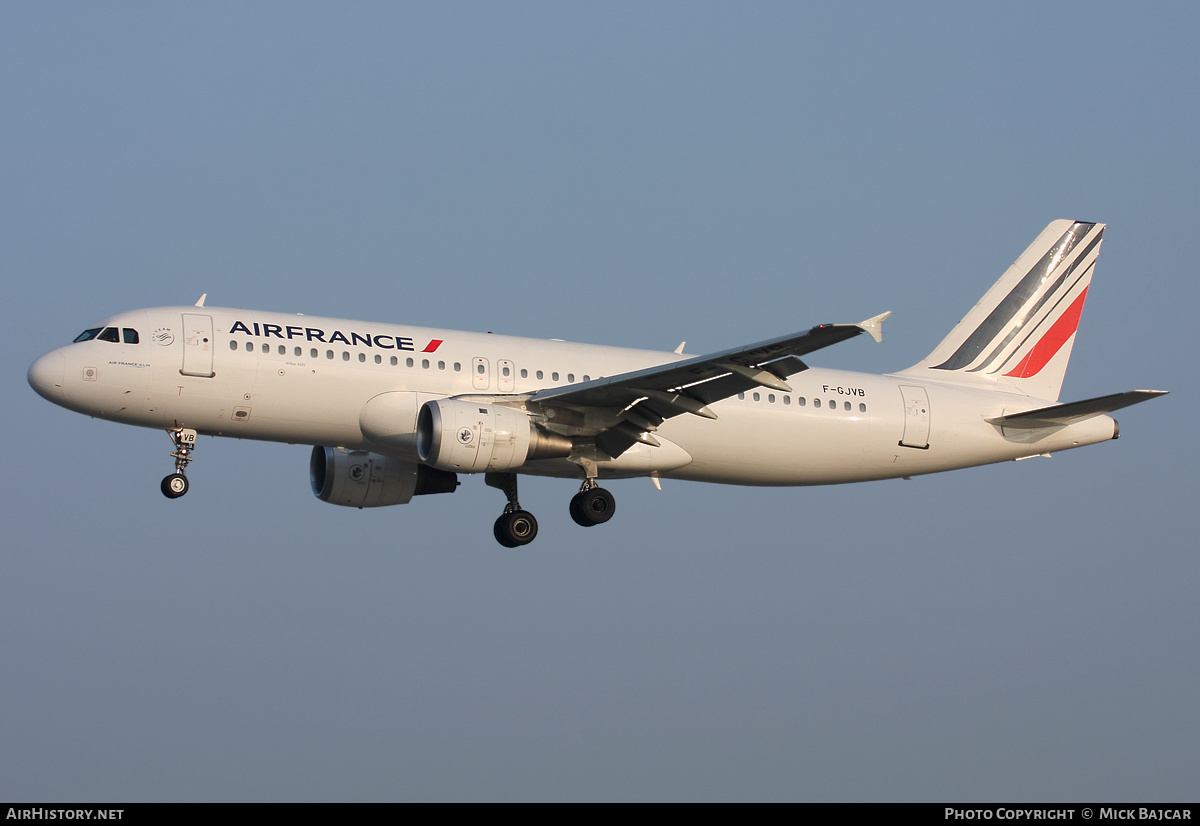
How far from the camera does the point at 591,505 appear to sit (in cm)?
3622

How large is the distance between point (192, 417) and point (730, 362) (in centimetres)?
1236

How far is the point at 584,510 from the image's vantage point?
36.2 metres

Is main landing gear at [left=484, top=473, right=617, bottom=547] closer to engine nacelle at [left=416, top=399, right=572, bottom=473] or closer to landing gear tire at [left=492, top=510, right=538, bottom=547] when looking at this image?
landing gear tire at [left=492, top=510, right=538, bottom=547]

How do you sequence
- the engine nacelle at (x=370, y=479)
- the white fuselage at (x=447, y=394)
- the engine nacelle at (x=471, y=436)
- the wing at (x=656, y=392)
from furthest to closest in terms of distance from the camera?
the engine nacelle at (x=370, y=479), the white fuselage at (x=447, y=394), the engine nacelle at (x=471, y=436), the wing at (x=656, y=392)

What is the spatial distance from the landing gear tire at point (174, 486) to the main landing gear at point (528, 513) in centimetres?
786

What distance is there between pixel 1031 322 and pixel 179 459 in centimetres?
2431

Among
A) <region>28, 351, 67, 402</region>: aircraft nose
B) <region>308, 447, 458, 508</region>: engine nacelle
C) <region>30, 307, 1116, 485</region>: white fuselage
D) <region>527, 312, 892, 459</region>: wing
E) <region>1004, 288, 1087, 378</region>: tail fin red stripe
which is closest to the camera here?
<region>527, 312, 892, 459</region>: wing

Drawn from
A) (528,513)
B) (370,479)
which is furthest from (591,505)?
(370,479)

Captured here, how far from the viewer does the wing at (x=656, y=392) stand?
103 ft

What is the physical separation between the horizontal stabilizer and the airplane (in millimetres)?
69

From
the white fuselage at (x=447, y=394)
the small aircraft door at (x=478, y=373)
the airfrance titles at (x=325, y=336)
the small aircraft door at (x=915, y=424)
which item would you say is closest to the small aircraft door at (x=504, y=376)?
the white fuselage at (x=447, y=394)

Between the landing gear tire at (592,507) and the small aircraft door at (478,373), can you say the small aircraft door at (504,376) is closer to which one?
the small aircraft door at (478,373)

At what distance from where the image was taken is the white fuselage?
33.4 metres

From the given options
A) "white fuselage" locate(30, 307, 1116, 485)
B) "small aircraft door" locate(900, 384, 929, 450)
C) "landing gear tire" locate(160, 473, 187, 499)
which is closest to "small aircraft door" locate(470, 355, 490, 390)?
"white fuselage" locate(30, 307, 1116, 485)
